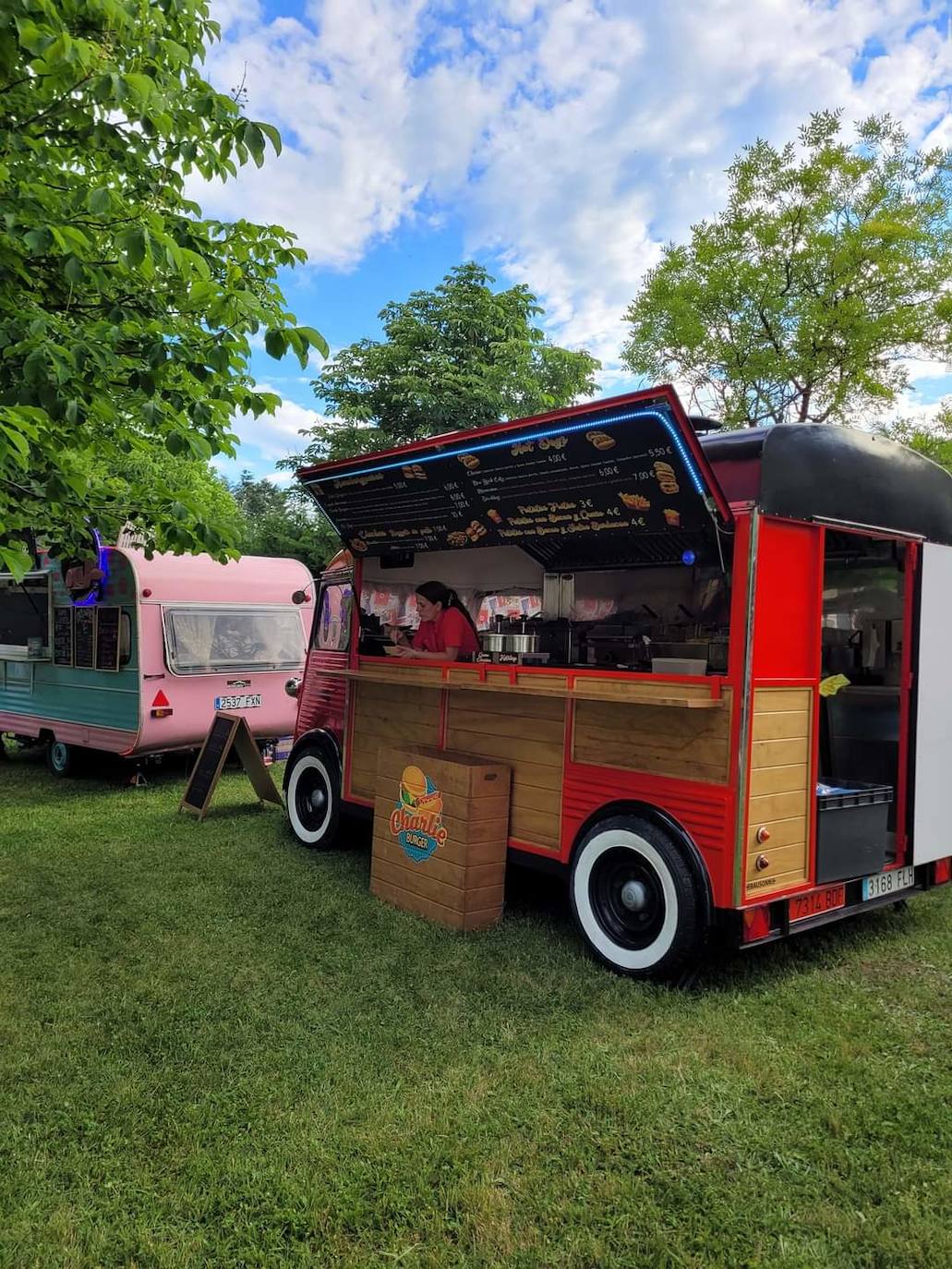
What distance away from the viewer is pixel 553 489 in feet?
15.3

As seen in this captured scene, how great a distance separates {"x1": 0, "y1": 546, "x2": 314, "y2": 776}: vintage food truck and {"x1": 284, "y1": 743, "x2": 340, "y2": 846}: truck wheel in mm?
2462

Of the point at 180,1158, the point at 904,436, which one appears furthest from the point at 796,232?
the point at 180,1158

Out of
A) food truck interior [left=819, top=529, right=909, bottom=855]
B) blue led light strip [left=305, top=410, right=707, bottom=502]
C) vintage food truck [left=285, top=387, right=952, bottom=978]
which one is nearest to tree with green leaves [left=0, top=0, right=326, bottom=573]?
blue led light strip [left=305, top=410, right=707, bottom=502]

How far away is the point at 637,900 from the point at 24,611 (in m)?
8.84

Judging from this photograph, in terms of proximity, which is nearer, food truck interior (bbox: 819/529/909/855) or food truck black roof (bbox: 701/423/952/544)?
food truck black roof (bbox: 701/423/952/544)

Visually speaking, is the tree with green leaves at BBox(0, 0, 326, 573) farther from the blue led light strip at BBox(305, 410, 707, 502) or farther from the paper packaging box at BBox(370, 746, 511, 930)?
the paper packaging box at BBox(370, 746, 511, 930)

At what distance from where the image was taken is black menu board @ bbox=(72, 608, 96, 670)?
30.2ft

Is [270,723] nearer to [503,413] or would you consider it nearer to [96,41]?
[96,41]

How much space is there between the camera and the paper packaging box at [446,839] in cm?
479

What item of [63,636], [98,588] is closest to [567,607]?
[98,588]

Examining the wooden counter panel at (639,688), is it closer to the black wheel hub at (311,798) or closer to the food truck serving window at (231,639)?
the black wheel hub at (311,798)

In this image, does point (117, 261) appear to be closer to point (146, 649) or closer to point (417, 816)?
point (417, 816)

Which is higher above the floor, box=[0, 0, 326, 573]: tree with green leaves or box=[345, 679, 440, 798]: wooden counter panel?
box=[0, 0, 326, 573]: tree with green leaves

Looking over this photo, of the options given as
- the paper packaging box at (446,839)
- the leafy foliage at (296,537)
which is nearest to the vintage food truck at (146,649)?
the paper packaging box at (446,839)
